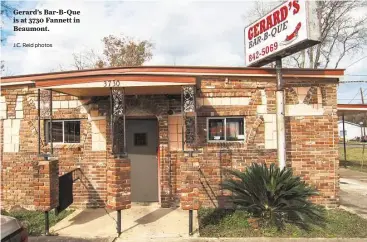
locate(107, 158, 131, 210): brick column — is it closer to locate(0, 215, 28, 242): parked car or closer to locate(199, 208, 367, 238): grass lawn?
locate(199, 208, 367, 238): grass lawn

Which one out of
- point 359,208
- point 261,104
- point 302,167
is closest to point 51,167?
point 261,104

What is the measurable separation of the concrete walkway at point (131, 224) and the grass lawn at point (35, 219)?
202 mm

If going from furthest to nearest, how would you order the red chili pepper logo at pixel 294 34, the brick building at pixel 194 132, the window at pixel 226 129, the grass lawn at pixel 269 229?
the window at pixel 226 129, the brick building at pixel 194 132, the red chili pepper logo at pixel 294 34, the grass lawn at pixel 269 229

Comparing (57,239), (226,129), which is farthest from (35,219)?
(226,129)

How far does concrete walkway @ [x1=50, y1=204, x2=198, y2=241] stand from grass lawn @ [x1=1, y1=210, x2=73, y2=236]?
0.66ft

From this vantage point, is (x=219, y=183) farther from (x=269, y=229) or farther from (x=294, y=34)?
(x=294, y=34)

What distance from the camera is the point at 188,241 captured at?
589cm

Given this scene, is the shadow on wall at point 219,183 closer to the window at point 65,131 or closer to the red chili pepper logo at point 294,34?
the red chili pepper logo at point 294,34

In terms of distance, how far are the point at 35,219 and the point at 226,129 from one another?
5.04 m

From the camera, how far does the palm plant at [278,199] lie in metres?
6.46

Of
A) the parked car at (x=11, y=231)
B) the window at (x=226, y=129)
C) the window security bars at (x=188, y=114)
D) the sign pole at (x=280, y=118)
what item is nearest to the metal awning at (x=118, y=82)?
the window security bars at (x=188, y=114)

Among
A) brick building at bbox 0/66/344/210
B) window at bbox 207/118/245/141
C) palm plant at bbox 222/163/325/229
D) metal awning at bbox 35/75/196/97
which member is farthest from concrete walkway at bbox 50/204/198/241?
metal awning at bbox 35/75/196/97

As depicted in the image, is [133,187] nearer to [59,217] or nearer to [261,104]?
[59,217]

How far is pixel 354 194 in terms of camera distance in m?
10.5
